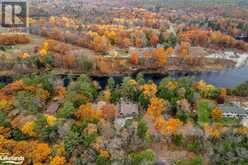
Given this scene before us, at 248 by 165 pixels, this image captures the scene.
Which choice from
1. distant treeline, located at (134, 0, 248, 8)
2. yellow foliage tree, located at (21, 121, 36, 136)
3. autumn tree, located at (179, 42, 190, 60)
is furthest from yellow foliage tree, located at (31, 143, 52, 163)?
distant treeline, located at (134, 0, 248, 8)

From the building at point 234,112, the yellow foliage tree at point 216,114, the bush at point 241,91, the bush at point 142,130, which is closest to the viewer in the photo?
the bush at point 142,130

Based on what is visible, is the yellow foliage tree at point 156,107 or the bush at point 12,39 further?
the bush at point 12,39

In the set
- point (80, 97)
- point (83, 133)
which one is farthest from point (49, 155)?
point (80, 97)

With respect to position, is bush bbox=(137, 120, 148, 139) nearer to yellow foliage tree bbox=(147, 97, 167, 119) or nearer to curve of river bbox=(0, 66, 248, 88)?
yellow foliage tree bbox=(147, 97, 167, 119)

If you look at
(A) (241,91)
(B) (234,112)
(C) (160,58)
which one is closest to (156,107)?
(B) (234,112)

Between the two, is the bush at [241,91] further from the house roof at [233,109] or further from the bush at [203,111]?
the bush at [203,111]

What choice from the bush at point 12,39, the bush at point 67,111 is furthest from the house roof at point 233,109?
the bush at point 12,39

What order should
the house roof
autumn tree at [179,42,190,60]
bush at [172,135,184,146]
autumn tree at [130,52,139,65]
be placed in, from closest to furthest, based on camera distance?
bush at [172,135,184,146] < the house roof < autumn tree at [130,52,139,65] < autumn tree at [179,42,190,60]

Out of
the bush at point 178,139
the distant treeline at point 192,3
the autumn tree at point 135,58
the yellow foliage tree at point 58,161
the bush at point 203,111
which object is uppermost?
the distant treeline at point 192,3

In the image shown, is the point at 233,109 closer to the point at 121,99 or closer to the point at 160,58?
the point at 121,99
